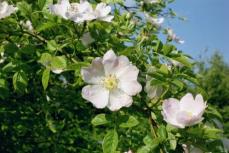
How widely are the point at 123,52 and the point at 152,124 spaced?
0.75 ft

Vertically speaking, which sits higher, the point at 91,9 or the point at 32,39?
the point at 91,9

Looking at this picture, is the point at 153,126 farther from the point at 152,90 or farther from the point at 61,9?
the point at 61,9

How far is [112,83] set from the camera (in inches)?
68.4

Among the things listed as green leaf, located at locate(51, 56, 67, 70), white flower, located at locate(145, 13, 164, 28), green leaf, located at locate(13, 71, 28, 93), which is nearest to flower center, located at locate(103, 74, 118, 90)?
green leaf, located at locate(51, 56, 67, 70)

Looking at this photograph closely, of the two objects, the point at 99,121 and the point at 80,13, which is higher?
the point at 80,13

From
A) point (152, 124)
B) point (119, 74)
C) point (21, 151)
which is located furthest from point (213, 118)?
point (21, 151)

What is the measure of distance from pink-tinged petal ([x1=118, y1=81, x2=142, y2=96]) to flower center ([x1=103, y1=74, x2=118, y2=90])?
4cm

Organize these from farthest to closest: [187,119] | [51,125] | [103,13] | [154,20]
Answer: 1. [154,20]
2. [51,125]
3. [103,13]
4. [187,119]

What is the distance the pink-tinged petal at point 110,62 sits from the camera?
167 cm

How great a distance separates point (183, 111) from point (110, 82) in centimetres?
27

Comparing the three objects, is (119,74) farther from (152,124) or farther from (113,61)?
(152,124)

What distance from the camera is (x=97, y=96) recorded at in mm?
1687

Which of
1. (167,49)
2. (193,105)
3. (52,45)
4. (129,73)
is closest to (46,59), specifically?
(52,45)

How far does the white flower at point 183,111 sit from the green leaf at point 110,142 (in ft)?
0.49
